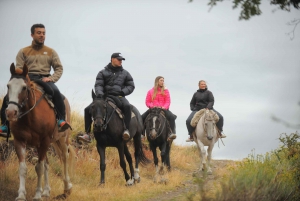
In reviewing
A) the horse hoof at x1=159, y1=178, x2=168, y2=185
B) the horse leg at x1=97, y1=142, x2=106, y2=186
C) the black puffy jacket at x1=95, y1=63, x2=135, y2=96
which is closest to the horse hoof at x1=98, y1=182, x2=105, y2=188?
the horse leg at x1=97, y1=142, x2=106, y2=186

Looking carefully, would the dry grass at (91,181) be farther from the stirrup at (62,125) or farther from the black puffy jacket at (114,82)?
the black puffy jacket at (114,82)

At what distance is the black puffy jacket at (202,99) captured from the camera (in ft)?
56.9

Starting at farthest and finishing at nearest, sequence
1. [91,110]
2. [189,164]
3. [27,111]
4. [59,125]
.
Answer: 1. [189,164]
2. [91,110]
3. [59,125]
4. [27,111]

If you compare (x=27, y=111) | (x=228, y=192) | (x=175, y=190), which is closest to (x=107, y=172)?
(x=175, y=190)

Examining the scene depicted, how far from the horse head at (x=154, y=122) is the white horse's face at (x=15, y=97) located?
21.2 ft

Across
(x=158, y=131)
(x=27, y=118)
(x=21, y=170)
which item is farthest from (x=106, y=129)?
(x=21, y=170)

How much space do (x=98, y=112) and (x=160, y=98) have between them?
3858 mm

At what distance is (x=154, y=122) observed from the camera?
1481 centimetres

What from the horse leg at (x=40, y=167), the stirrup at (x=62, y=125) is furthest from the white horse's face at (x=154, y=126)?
the horse leg at (x=40, y=167)

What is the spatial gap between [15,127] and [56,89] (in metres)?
1.30

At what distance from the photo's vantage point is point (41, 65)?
10.2 meters

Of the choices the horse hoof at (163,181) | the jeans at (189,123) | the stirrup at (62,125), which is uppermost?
the jeans at (189,123)

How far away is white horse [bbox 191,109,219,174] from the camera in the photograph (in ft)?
55.6

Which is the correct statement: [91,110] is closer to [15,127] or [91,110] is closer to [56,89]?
[56,89]
